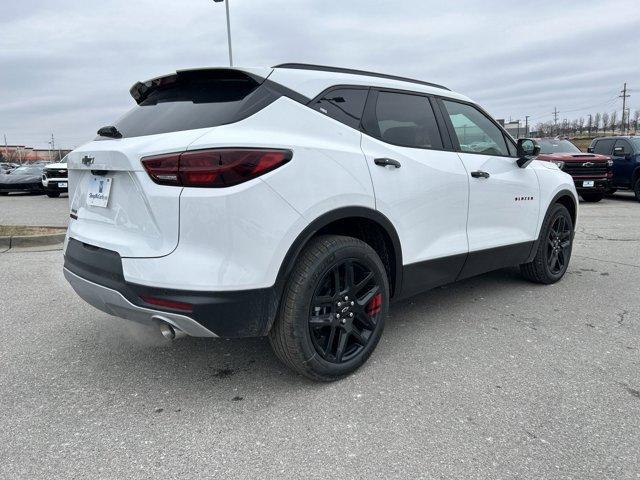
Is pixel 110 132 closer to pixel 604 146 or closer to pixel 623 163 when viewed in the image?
pixel 623 163

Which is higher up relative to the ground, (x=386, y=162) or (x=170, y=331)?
(x=386, y=162)

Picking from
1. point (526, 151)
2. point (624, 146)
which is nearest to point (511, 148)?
point (526, 151)

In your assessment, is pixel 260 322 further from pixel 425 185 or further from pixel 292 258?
pixel 425 185

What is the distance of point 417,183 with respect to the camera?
10.5ft

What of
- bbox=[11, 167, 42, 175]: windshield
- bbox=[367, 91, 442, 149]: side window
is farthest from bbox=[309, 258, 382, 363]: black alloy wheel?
bbox=[11, 167, 42, 175]: windshield

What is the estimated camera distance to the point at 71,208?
319 centimetres

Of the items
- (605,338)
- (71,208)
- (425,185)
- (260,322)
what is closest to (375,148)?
(425,185)

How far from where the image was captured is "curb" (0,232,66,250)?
23.3 ft

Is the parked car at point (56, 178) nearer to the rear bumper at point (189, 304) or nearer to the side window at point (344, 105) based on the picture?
A: the rear bumper at point (189, 304)

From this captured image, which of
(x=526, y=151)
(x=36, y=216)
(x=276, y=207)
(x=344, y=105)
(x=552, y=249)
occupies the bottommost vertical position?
(x=36, y=216)

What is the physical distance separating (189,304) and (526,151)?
10.9ft

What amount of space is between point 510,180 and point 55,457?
12.2 ft

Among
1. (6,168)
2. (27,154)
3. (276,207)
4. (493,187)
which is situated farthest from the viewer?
(27,154)

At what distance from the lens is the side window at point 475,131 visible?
3816 millimetres
